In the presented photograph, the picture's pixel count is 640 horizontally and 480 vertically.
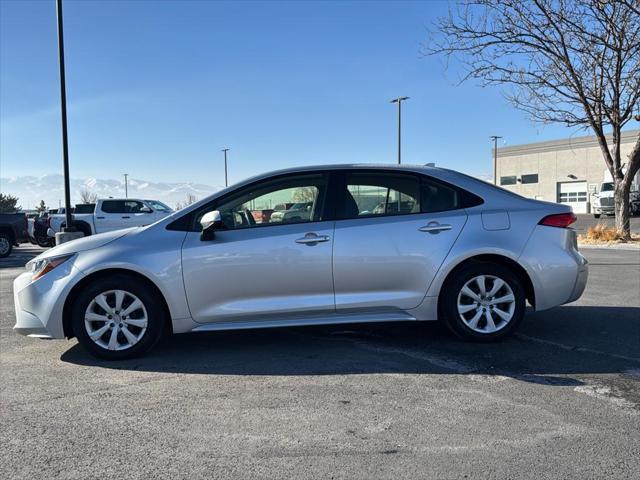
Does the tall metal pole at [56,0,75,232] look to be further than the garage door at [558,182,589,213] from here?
No

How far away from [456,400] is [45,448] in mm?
2553

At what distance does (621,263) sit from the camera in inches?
445

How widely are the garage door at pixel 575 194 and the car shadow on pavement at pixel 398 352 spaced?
4694 centimetres

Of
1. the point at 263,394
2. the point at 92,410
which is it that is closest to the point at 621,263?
the point at 263,394

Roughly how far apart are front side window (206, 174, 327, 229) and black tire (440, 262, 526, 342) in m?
1.37

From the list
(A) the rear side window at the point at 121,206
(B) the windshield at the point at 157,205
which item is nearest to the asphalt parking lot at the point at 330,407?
(A) the rear side window at the point at 121,206

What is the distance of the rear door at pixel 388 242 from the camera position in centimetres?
474

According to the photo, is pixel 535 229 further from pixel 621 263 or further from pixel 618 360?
pixel 621 263

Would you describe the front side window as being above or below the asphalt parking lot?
above

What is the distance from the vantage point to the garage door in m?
48.2

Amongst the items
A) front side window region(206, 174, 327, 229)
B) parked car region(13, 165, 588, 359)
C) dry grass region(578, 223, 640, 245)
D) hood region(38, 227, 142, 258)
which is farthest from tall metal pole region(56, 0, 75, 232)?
dry grass region(578, 223, 640, 245)

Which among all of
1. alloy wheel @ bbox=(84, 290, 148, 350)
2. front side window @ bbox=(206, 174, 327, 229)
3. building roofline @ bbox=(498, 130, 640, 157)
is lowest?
alloy wheel @ bbox=(84, 290, 148, 350)

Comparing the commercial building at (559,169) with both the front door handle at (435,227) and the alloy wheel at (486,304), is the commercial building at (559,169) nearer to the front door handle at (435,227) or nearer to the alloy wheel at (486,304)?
the alloy wheel at (486,304)

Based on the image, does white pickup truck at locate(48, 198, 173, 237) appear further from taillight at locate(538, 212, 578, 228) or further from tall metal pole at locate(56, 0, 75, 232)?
taillight at locate(538, 212, 578, 228)
